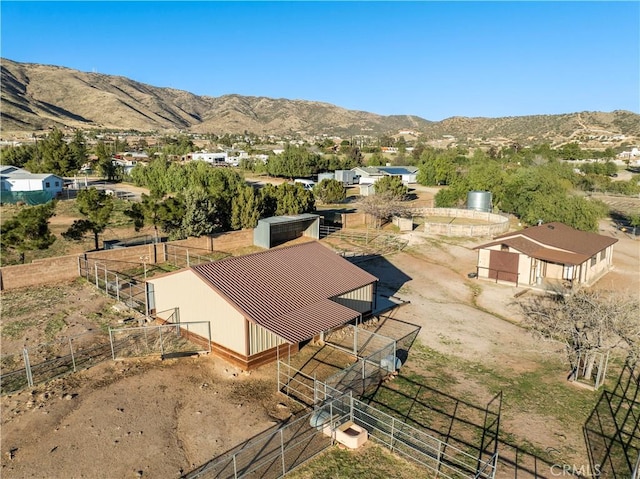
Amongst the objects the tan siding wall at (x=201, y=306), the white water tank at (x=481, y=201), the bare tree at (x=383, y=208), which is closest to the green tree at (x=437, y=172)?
the white water tank at (x=481, y=201)

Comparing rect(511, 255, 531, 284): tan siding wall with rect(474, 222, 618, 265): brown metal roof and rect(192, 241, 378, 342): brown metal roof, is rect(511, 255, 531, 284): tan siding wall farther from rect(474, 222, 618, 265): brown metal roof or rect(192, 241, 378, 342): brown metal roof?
rect(192, 241, 378, 342): brown metal roof

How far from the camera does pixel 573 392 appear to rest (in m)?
16.4

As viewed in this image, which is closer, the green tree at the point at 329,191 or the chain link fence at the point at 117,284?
the chain link fence at the point at 117,284

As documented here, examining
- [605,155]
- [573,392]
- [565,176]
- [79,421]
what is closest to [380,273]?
[573,392]

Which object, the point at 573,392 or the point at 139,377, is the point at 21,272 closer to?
the point at 139,377

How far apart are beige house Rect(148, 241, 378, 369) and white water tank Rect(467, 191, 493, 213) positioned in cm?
3927

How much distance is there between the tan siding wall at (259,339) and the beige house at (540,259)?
18.3m

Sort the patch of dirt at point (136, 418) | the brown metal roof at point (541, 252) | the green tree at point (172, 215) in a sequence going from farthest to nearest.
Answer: the green tree at point (172, 215)
the brown metal roof at point (541, 252)
the patch of dirt at point (136, 418)

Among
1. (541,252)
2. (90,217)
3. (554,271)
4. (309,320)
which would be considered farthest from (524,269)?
(90,217)

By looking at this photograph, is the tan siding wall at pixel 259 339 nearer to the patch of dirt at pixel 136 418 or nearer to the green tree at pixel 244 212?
the patch of dirt at pixel 136 418

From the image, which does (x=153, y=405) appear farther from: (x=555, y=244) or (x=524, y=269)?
(x=555, y=244)

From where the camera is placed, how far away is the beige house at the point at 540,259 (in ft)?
95.4

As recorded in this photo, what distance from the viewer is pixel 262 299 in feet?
58.9

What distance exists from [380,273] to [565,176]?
47325 mm
